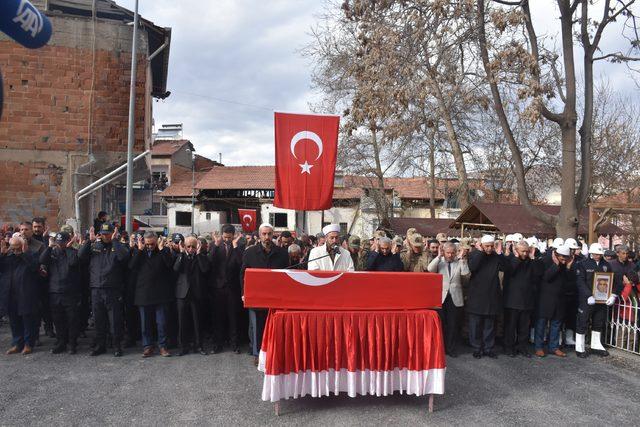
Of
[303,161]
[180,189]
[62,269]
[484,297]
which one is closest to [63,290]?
[62,269]

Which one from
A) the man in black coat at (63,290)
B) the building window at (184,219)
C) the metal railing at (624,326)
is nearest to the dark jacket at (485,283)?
the metal railing at (624,326)

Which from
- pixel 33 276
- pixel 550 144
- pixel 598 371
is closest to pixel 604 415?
pixel 598 371

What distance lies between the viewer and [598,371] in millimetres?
6148

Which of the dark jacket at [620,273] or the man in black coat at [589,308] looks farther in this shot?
the dark jacket at [620,273]

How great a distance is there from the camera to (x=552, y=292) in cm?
687

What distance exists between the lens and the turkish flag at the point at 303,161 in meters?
6.09

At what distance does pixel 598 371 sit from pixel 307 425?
4.15 metres

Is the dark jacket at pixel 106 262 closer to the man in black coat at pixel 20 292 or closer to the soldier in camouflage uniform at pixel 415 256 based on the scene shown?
→ the man in black coat at pixel 20 292

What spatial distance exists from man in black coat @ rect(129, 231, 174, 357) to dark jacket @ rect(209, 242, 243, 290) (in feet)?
2.00

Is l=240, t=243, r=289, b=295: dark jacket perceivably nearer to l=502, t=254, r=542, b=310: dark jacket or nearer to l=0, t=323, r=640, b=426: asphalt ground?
l=0, t=323, r=640, b=426: asphalt ground

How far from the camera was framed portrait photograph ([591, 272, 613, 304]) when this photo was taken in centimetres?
690

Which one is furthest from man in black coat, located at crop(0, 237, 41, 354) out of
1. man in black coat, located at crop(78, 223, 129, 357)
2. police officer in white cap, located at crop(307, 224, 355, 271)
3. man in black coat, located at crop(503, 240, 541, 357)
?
man in black coat, located at crop(503, 240, 541, 357)

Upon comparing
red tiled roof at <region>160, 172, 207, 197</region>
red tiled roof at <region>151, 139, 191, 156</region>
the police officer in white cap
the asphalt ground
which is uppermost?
red tiled roof at <region>151, 139, 191, 156</region>

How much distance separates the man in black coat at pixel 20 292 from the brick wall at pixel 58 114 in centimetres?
691
